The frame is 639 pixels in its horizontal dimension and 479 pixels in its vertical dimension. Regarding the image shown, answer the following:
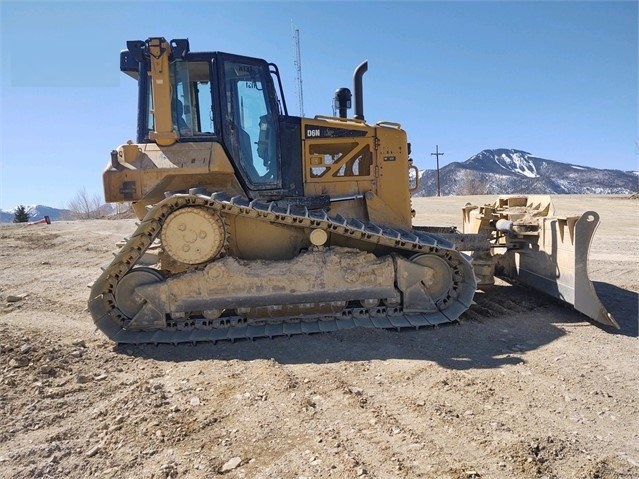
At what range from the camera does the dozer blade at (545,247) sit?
4.98 m


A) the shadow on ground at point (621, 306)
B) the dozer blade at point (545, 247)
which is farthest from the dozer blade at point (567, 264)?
the shadow on ground at point (621, 306)

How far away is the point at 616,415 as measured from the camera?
2971 millimetres

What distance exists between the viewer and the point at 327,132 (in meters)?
5.64

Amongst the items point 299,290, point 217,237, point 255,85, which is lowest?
point 299,290

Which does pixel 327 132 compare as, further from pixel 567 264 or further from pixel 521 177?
pixel 521 177

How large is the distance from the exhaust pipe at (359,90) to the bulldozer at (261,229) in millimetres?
783

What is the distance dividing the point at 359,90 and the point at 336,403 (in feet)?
15.7

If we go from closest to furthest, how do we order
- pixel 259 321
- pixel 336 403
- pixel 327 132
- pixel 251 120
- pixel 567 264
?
pixel 336 403 < pixel 259 321 < pixel 567 264 < pixel 251 120 < pixel 327 132

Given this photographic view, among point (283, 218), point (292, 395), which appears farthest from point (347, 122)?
point (292, 395)

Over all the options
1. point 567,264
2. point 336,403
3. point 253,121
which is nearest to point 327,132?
point 253,121

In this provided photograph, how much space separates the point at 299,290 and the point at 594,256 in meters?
7.70

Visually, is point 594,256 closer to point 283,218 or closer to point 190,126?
point 283,218

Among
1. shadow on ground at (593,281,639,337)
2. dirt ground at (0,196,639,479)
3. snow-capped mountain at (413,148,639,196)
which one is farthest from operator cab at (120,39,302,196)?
snow-capped mountain at (413,148,639,196)

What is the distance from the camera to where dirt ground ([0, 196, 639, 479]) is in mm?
2504
